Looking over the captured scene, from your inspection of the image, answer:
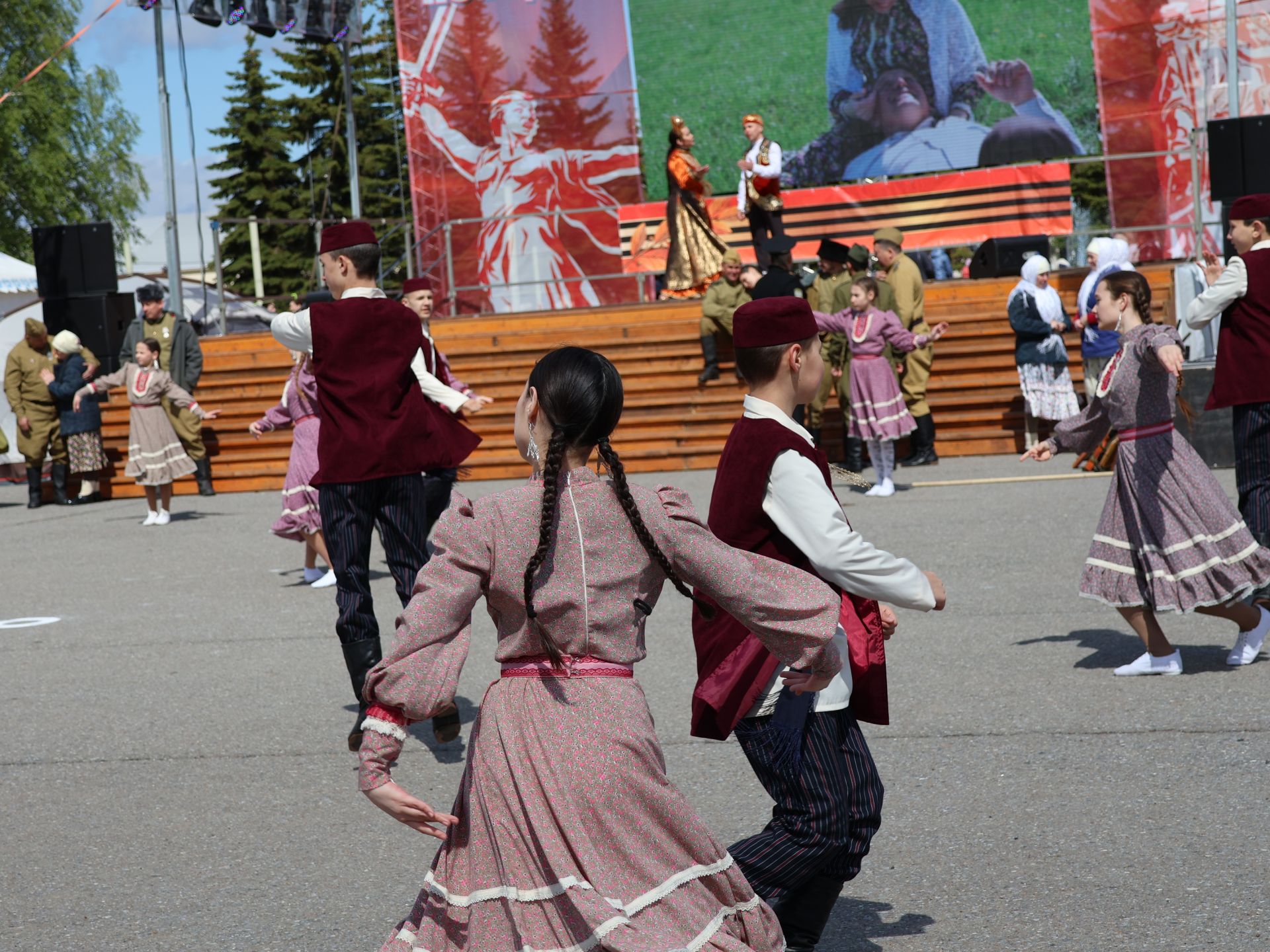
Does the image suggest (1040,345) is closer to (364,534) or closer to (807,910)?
(364,534)

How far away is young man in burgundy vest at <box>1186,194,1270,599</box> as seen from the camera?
7.19 metres

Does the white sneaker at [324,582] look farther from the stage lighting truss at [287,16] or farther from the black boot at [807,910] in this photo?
the stage lighting truss at [287,16]

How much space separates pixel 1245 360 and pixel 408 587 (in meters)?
3.95

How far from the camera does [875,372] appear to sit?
516 inches

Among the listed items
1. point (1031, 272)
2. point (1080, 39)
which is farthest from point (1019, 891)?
point (1080, 39)

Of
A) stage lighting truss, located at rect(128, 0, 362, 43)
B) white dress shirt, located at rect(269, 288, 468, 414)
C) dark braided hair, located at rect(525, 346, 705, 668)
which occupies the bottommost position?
dark braided hair, located at rect(525, 346, 705, 668)

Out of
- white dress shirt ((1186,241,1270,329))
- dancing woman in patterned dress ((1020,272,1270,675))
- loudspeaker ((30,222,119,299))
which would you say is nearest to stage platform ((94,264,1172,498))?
loudspeaker ((30,222,119,299))

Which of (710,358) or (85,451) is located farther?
(85,451)

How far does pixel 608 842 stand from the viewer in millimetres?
2742

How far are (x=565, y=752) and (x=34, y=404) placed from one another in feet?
51.5

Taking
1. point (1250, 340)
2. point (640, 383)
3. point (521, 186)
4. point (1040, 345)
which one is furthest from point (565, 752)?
point (521, 186)

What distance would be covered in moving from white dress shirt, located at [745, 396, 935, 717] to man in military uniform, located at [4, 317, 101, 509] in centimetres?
1504

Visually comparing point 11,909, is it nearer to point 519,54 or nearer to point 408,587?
point 408,587

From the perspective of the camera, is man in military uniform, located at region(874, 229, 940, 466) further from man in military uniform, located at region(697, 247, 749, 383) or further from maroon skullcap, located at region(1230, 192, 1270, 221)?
maroon skullcap, located at region(1230, 192, 1270, 221)
